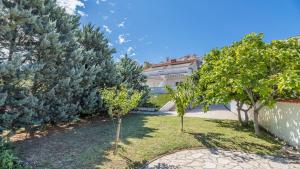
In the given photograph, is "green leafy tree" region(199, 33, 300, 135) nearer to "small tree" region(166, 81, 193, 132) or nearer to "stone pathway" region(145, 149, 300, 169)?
"small tree" region(166, 81, 193, 132)

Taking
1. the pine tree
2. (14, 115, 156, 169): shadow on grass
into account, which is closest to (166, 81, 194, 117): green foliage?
(14, 115, 156, 169): shadow on grass

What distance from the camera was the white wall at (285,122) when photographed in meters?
11.7

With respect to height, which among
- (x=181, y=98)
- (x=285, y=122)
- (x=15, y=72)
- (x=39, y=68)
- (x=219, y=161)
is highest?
(x=39, y=68)

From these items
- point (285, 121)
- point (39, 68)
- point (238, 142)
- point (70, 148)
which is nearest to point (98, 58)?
point (39, 68)

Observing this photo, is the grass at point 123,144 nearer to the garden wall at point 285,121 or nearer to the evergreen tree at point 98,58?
the garden wall at point 285,121

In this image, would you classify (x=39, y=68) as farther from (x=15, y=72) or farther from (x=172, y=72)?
(x=172, y=72)

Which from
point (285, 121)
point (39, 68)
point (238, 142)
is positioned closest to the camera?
point (39, 68)

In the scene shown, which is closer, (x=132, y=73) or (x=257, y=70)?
(x=257, y=70)

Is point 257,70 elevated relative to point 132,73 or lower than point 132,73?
lower

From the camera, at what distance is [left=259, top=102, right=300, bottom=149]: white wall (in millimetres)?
11680

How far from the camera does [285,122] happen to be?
1296cm

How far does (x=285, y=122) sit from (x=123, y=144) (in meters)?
10.00

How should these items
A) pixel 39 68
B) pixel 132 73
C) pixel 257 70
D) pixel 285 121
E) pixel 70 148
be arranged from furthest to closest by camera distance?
pixel 132 73, pixel 285 121, pixel 257 70, pixel 39 68, pixel 70 148

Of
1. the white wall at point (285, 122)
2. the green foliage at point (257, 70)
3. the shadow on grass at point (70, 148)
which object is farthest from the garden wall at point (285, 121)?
the shadow on grass at point (70, 148)
